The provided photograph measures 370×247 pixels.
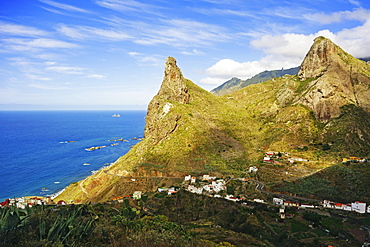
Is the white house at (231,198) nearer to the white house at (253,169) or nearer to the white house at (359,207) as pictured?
the white house at (253,169)

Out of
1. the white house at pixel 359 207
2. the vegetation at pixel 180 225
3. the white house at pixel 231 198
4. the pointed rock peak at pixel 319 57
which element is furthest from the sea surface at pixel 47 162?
the pointed rock peak at pixel 319 57

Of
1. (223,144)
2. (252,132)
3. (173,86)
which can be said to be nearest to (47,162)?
(173,86)

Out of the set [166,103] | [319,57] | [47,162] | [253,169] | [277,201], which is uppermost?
[319,57]

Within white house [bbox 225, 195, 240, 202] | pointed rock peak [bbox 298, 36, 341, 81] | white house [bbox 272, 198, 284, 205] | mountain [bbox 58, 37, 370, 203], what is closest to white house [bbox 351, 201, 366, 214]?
white house [bbox 272, 198, 284, 205]

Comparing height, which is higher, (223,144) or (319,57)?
(319,57)

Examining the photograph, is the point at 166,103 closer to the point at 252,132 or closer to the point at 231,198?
the point at 252,132

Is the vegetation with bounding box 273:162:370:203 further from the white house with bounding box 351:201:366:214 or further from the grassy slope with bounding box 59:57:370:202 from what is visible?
the grassy slope with bounding box 59:57:370:202
